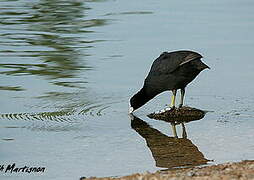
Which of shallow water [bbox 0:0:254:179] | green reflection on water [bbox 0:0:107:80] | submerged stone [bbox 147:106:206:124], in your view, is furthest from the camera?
green reflection on water [bbox 0:0:107:80]

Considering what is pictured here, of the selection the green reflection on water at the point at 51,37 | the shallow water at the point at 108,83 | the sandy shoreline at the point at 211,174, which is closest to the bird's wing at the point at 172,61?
the shallow water at the point at 108,83

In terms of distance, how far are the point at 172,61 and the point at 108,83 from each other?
1.26 metres

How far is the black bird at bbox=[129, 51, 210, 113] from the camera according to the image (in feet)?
32.7

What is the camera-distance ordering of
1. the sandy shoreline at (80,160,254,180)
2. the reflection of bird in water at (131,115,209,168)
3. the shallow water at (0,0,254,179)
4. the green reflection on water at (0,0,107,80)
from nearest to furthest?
the sandy shoreline at (80,160,254,180) < the reflection of bird in water at (131,115,209,168) < the shallow water at (0,0,254,179) < the green reflection on water at (0,0,107,80)

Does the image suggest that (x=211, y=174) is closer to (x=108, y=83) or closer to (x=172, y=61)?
(x=172, y=61)

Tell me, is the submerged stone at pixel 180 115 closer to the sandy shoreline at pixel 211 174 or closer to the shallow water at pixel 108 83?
Answer: the shallow water at pixel 108 83

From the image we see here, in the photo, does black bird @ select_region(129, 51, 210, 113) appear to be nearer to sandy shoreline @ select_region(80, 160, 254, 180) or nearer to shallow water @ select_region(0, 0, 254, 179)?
shallow water @ select_region(0, 0, 254, 179)

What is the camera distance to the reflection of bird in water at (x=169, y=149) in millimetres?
7984

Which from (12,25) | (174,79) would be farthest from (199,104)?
(12,25)

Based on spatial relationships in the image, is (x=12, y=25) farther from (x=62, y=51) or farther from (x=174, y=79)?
(x=174, y=79)

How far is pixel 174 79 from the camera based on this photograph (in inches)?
398

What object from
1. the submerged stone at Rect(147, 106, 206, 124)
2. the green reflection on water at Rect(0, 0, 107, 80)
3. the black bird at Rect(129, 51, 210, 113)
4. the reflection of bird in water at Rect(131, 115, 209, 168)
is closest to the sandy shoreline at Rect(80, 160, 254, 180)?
the reflection of bird in water at Rect(131, 115, 209, 168)

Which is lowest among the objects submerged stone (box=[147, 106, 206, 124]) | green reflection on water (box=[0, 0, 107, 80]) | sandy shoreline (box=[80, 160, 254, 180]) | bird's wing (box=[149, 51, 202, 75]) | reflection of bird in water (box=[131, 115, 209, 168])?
green reflection on water (box=[0, 0, 107, 80])

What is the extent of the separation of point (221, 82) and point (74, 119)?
230 cm
